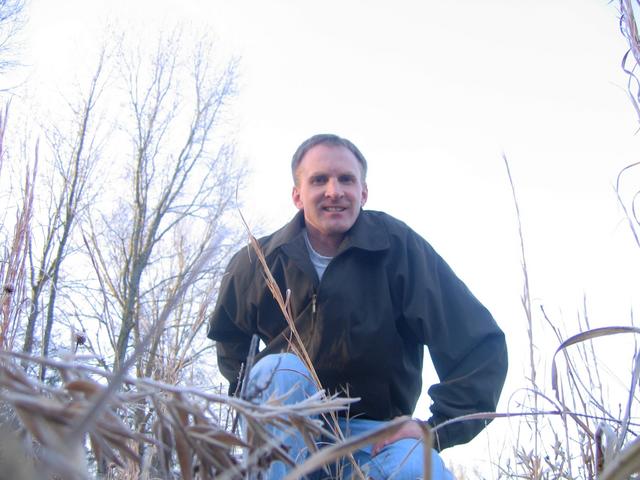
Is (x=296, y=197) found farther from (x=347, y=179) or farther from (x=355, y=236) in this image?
(x=355, y=236)

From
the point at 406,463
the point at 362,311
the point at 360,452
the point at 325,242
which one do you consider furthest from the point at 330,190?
the point at 406,463

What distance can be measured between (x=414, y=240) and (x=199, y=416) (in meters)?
2.28

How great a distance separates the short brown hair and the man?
0.06ft

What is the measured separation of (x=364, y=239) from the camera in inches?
109

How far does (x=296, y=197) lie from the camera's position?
322cm

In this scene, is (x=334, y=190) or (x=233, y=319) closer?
(x=334, y=190)

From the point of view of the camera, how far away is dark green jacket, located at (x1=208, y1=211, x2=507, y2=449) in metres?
2.50

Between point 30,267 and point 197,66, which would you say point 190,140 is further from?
point 30,267

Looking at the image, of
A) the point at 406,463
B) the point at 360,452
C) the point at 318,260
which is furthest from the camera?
the point at 318,260

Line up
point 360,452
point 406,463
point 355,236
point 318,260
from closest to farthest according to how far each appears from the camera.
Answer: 1. point 406,463
2. point 360,452
3. point 355,236
4. point 318,260

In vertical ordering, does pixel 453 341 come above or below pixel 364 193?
below

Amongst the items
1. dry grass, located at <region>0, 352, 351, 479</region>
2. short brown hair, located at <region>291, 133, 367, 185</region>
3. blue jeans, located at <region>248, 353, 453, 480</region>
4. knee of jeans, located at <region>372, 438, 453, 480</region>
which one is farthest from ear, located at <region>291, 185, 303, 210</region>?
dry grass, located at <region>0, 352, 351, 479</region>

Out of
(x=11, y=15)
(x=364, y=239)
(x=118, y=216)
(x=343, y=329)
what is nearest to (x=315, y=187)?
(x=364, y=239)

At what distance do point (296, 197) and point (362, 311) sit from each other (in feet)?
2.66
